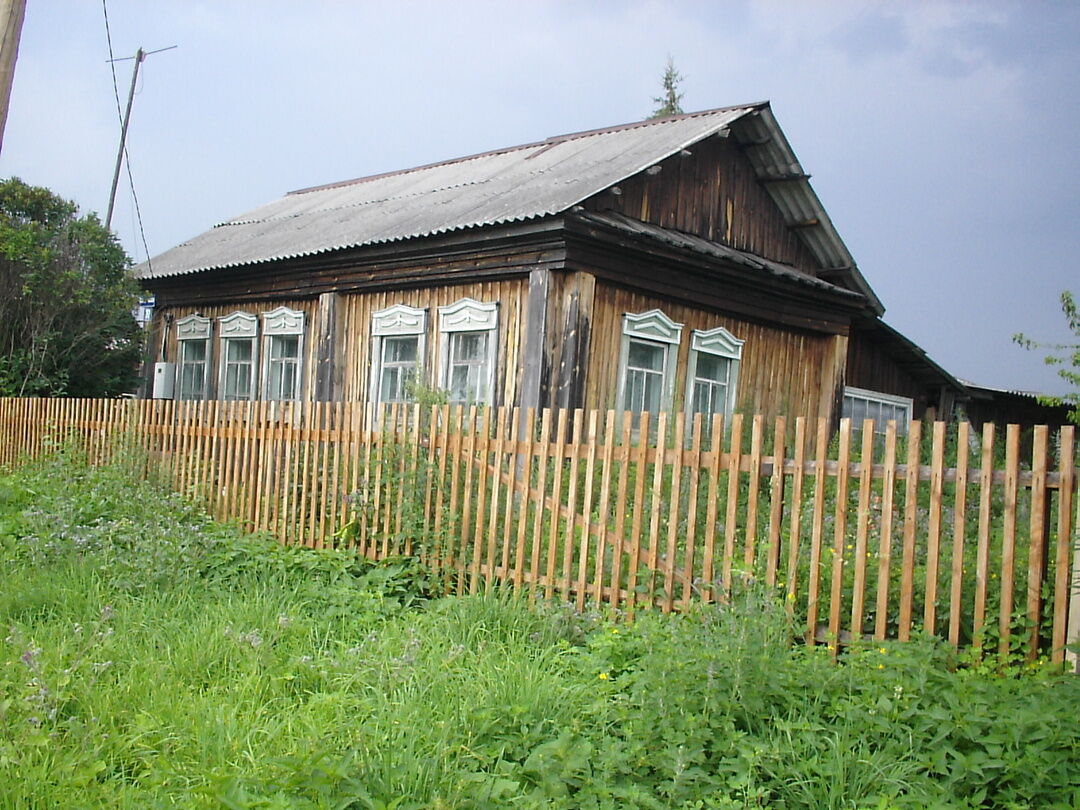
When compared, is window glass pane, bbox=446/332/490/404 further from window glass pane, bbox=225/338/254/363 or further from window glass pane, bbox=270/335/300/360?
window glass pane, bbox=225/338/254/363

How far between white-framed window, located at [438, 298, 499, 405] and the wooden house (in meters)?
0.02

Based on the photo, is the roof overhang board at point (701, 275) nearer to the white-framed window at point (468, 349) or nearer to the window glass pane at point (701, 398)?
the window glass pane at point (701, 398)

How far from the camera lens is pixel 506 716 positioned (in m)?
3.90

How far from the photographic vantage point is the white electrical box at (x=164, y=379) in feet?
53.6

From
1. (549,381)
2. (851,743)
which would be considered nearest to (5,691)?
(851,743)

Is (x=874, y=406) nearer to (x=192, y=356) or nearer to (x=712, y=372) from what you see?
(x=712, y=372)

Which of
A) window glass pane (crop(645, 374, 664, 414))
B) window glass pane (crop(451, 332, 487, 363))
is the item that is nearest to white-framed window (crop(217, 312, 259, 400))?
window glass pane (crop(451, 332, 487, 363))

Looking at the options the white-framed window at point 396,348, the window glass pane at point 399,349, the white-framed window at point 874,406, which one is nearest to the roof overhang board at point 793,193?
the white-framed window at point 874,406

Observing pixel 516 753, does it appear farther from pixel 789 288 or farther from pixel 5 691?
pixel 789 288

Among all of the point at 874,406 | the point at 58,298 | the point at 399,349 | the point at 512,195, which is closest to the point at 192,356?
the point at 58,298

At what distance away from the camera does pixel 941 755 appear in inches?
136

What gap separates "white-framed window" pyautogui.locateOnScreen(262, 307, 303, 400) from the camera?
13.8 meters

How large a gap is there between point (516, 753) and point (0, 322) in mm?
14008

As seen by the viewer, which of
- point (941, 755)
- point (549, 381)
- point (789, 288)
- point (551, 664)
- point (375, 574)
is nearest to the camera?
point (941, 755)
